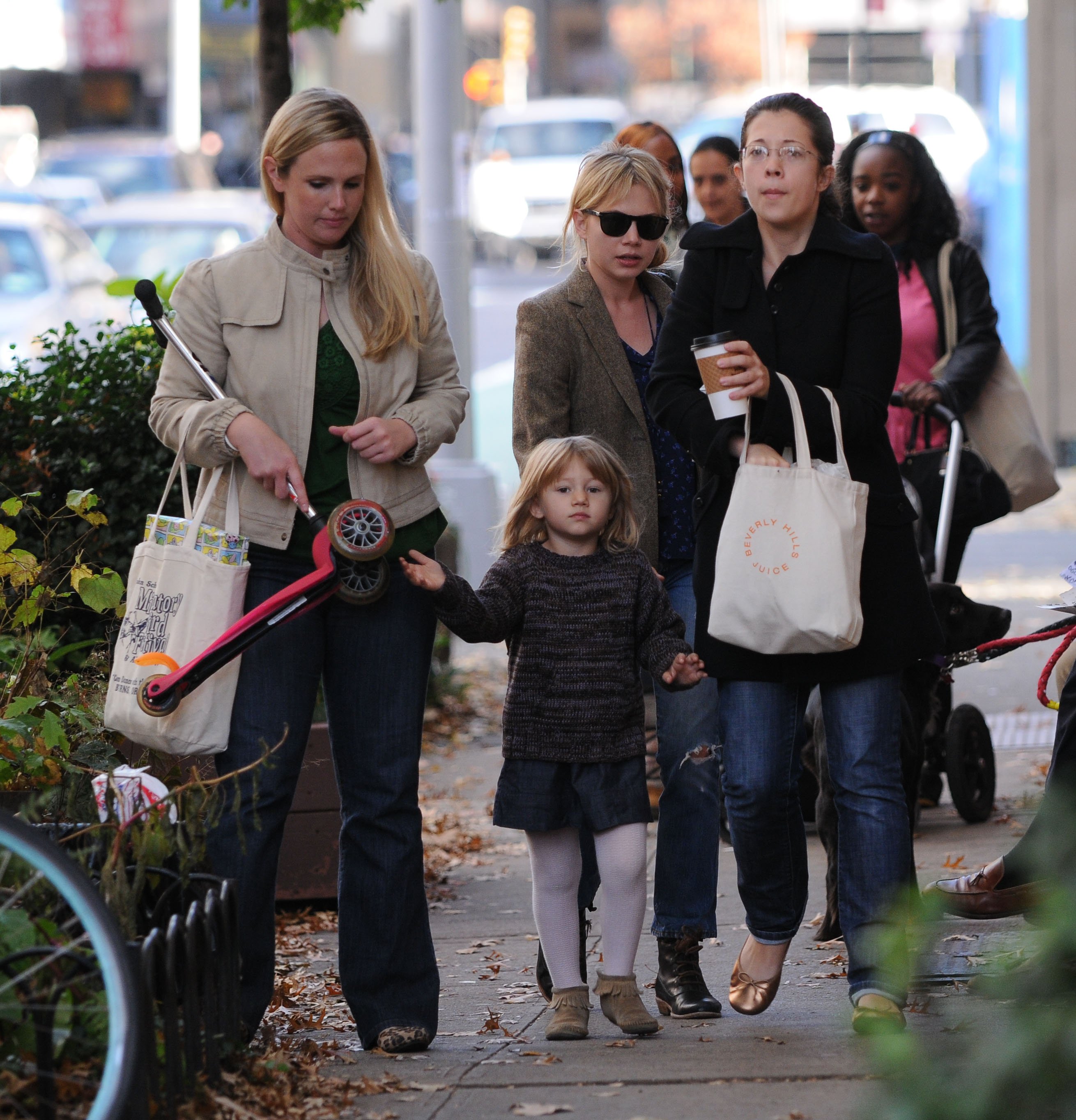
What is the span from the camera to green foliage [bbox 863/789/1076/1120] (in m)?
1.64

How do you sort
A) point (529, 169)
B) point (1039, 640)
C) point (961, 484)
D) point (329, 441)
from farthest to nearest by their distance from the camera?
1. point (529, 169)
2. point (961, 484)
3. point (1039, 640)
4. point (329, 441)

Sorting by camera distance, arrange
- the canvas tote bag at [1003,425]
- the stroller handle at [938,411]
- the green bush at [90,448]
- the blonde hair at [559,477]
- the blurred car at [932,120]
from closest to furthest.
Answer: the blonde hair at [559,477], the green bush at [90,448], the stroller handle at [938,411], the canvas tote bag at [1003,425], the blurred car at [932,120]

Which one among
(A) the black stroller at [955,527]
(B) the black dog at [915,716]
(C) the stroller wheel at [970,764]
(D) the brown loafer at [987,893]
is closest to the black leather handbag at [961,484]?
(A) the black stroller at [955,527]

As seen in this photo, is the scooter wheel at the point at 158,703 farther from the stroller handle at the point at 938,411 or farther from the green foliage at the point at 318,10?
the green foliage at the point at 318,10

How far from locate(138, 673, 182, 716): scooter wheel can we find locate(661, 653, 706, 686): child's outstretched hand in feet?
3.45

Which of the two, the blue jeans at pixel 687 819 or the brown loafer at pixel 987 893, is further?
the blue jeans at pixel 687 819

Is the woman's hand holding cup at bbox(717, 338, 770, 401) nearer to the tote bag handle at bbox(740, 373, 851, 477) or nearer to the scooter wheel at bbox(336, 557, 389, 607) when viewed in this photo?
the tote bag handle at bbox(740, 373, 851, 477)

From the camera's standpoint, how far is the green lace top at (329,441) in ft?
13.4

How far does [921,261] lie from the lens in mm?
6469

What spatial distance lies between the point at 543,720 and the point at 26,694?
148cm

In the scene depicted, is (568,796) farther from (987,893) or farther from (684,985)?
(987,893)

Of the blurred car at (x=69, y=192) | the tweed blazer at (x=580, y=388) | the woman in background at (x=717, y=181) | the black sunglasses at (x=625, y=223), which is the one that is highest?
the blurred car at (x=69, y=192)

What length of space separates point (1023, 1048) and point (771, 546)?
232cm

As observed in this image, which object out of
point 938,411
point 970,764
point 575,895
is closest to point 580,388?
point 575,895
